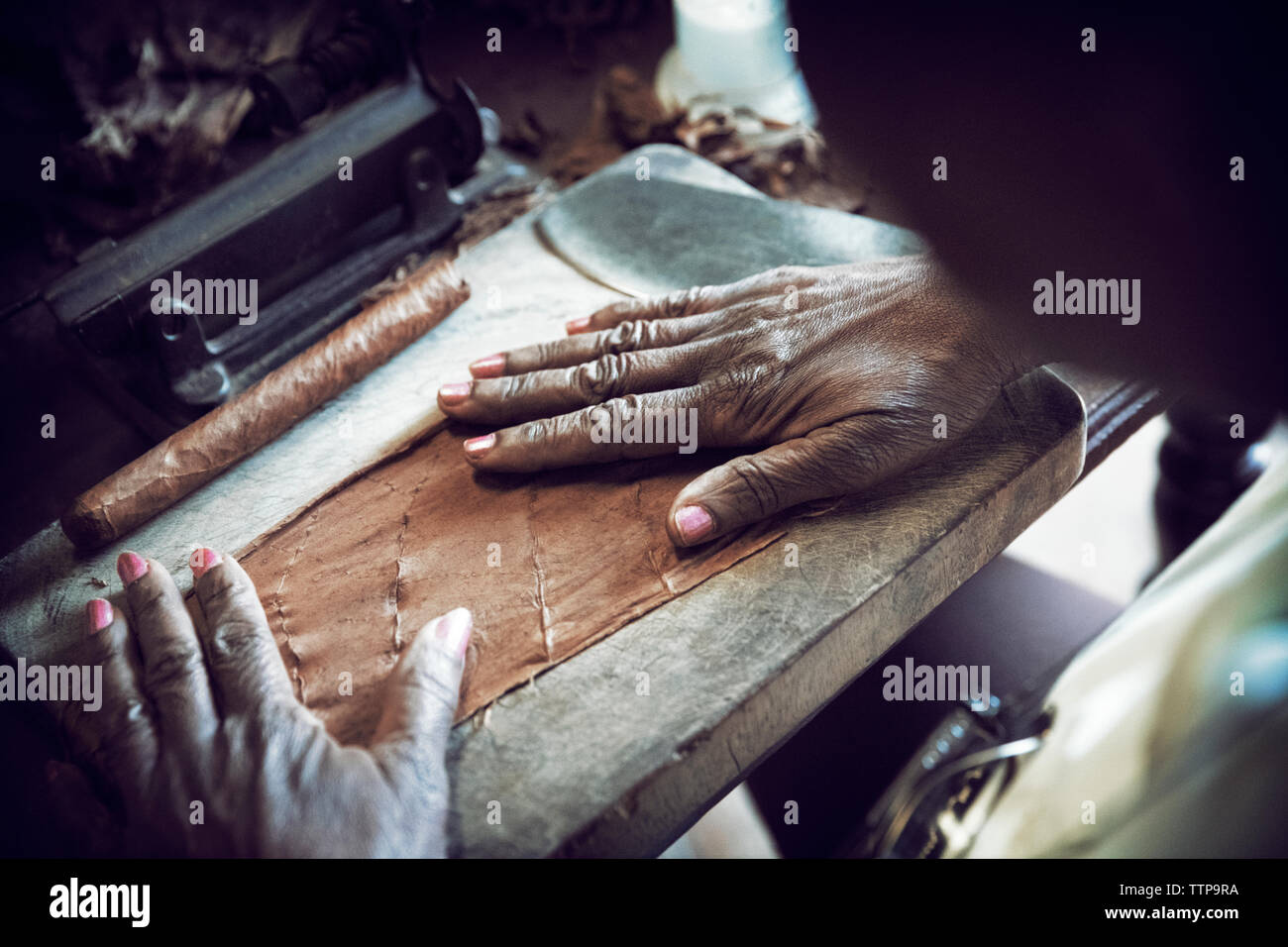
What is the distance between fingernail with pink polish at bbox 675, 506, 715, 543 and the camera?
1.32 m

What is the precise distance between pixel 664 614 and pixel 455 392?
606 mm

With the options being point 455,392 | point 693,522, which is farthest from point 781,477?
point 455,392

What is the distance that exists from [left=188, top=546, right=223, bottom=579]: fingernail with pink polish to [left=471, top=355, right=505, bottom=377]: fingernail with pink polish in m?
0.56

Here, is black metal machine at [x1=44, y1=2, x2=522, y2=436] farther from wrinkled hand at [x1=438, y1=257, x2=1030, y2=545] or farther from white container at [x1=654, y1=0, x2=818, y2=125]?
white container at [x1=654, y1=0, x2=818, y2=125]

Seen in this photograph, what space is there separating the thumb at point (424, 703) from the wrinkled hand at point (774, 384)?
36 centimetres

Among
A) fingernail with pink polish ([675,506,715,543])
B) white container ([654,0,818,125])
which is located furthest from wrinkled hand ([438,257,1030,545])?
white container ([654,0,818,125])

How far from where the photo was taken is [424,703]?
115cm

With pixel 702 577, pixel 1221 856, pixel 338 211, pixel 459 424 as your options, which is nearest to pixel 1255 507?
pixel 1221 856

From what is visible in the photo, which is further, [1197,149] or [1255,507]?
[1255,507]

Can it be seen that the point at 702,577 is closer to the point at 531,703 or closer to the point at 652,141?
the point at 531,703

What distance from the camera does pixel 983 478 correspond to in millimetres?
1426

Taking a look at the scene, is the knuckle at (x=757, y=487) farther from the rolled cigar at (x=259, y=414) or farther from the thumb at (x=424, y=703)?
the rolled cigar at (x=259, y=414)

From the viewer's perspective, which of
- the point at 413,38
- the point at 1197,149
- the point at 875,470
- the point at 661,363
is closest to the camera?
the point at 1197,149

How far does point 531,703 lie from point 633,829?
224 mm
